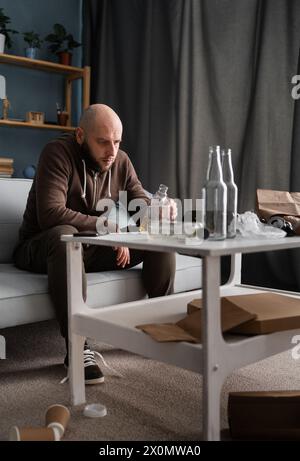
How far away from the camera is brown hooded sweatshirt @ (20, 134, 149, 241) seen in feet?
6.10

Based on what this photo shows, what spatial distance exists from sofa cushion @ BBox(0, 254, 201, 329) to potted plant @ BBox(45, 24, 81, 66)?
6.64 feet

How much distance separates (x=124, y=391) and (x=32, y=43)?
263cm

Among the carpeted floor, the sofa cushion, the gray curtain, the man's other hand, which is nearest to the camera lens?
the carpeted floor

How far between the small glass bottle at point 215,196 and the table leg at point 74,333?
0.39 metres

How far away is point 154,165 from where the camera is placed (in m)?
3.28

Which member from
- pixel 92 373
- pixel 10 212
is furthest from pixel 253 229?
pixel 10 212

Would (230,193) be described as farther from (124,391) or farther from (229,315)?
(124,391)

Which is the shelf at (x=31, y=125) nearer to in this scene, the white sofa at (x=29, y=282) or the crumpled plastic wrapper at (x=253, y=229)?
the white sofa at (x=29, y=282)

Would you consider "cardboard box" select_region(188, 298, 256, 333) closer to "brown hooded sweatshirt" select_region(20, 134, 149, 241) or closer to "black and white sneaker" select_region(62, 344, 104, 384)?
"black and white sneaker" select_region(62, 344, 104, 384)

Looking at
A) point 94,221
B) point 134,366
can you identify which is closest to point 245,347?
point 134,366

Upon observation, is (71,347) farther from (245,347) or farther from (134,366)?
(245,347)

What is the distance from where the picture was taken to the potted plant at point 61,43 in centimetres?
352

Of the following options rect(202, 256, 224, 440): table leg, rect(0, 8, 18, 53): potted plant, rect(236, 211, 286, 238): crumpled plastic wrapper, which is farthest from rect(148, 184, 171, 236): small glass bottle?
rect(0, 8, 18, 53): potted plant

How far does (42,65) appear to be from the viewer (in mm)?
3498
